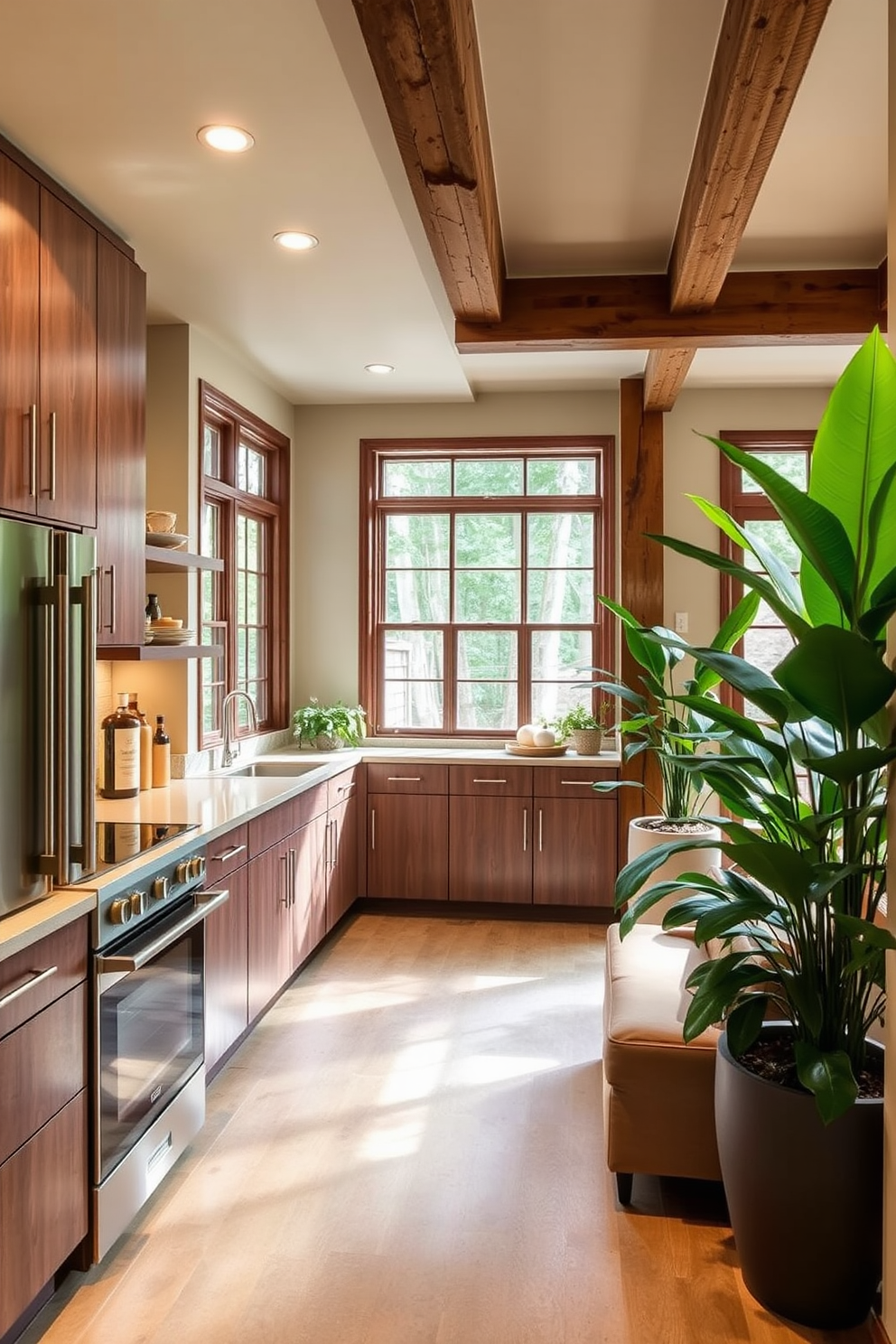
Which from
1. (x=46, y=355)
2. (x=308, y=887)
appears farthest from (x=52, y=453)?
(x=308, y=887)

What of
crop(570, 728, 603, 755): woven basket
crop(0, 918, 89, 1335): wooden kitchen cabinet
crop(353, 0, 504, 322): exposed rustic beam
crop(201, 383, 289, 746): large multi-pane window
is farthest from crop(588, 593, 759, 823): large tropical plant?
crop(201, 383, 289, 746): large multi-pane window

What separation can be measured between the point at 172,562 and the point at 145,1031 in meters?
1.60

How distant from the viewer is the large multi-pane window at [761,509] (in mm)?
5242

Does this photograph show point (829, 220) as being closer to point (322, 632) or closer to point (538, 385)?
point (538, 385)

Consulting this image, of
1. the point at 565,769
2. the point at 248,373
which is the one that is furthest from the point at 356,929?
the point at 248,373

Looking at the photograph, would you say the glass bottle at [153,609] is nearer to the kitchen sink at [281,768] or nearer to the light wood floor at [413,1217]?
the kitchen sink at [281,768]

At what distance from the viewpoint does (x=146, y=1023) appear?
238 centimetres

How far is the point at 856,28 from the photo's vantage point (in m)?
2.16

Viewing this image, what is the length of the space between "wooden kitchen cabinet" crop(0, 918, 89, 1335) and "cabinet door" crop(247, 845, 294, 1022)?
126 centimetres

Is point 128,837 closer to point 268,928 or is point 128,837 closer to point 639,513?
point 268,928

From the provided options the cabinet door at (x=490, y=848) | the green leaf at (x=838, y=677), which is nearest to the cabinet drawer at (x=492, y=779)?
the cabinet door at (x=490, y=848)

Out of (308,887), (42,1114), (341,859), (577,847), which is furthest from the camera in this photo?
(577,847)

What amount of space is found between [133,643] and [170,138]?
1441 mm

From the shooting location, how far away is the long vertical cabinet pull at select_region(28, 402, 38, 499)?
98.9 inches
